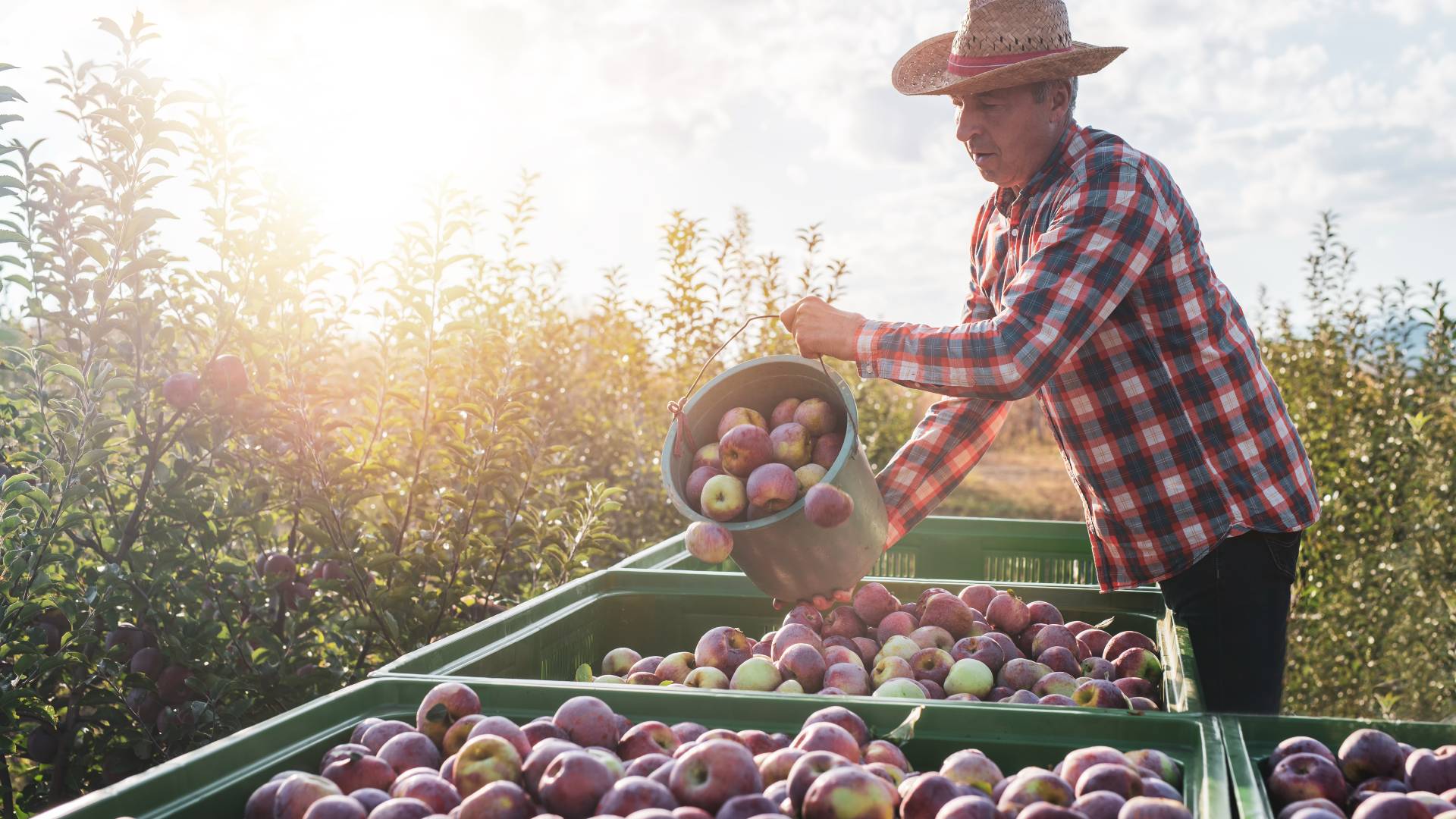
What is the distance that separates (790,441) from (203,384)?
1617 mm

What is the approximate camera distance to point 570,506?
14.5ft

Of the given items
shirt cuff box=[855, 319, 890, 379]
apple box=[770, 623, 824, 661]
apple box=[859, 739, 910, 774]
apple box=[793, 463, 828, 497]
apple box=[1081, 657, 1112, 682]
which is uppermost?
shirt cuff box=[855, 319, 890, 379]

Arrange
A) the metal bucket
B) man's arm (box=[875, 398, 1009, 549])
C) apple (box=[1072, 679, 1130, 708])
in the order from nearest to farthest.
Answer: apple (box=[1072, 679, 1130, 708]) → the metal bucket → man's arm (box=[875, 398, 1009, 549])

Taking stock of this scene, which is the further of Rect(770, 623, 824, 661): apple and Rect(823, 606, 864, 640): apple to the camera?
Rect(823, 606, 864, 640): apple

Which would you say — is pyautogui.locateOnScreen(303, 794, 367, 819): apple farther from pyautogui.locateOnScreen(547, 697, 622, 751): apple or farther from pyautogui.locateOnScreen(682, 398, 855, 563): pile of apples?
pyautogui.locateOnScreen(682, 398, 855, 563): pile of apples

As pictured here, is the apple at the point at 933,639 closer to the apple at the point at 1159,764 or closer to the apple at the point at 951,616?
the apple at the point at 951,616

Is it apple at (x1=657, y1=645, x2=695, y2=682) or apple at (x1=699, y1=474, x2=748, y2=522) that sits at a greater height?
apple at (x1=699, y1=474, x2=748, y2=522)

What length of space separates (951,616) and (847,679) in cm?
42

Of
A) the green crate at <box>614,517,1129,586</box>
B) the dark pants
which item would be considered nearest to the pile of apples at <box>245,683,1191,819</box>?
the dark pants

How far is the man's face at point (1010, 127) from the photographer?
2633 mm

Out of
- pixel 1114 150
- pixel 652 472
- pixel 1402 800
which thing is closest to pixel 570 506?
pixel 652 472

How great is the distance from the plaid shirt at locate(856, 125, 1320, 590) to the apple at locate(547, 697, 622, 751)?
97 centimetres

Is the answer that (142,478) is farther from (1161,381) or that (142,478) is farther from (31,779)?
(1161,381)

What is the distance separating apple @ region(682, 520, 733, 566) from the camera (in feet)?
7.70
